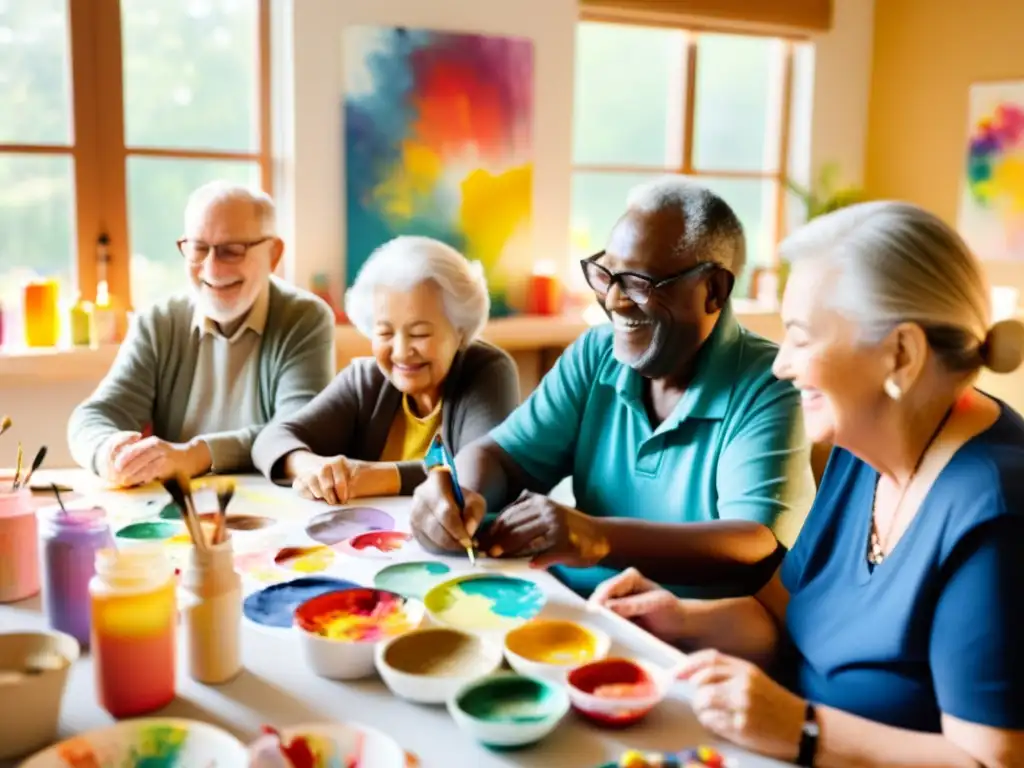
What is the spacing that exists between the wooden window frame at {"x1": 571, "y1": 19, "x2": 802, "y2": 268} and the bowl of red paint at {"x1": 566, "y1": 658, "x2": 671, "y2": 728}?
350 centimetres

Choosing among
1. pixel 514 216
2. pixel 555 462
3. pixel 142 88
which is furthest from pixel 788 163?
pixel 555 462

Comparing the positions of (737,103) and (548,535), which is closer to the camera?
(548,535)

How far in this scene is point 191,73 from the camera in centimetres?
368

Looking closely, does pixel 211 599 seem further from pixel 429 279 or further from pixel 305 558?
pixel 429 279

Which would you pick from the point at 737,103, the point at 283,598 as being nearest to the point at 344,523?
the point at 283,598

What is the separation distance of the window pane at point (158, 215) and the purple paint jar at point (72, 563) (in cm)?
265

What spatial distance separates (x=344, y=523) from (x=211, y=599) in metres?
0.62

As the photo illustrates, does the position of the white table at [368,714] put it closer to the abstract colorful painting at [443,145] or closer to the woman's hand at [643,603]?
the woman's hand at [643,603]

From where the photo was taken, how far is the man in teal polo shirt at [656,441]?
1.51 meters

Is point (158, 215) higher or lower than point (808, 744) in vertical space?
higher

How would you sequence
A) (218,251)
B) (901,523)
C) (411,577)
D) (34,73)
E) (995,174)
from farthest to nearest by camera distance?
(995,174) → (34,73) → (218,251) → (411,577) → (901,523)

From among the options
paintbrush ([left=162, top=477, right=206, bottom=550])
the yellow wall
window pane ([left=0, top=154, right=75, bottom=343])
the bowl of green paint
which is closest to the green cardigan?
paintbrush ([left=162, top=477, right=206, bottom=550])

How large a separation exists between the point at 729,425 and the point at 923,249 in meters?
0.60

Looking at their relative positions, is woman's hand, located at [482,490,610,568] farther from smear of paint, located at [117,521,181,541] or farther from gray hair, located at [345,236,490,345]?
gray hair, located at [345,236,490,345]
